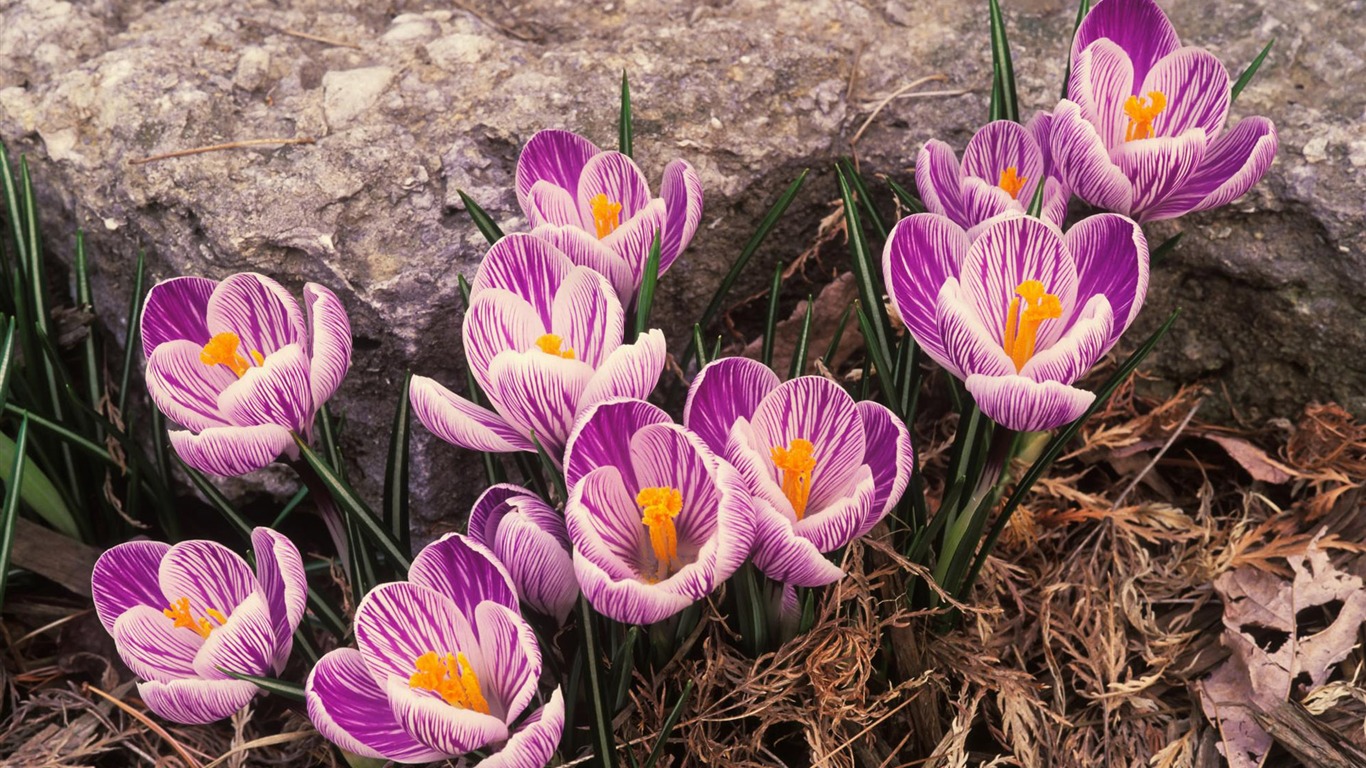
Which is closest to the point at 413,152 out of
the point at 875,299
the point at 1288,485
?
the point at 875,299

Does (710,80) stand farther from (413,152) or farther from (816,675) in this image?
(816,675)

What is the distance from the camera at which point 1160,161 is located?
1378 millimetres

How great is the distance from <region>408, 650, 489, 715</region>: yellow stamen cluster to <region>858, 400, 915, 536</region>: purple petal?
433mm

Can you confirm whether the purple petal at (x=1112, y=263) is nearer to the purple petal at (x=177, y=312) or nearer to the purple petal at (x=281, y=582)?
the purple petal at (x=281, y=582)

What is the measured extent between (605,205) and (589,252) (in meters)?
0.10

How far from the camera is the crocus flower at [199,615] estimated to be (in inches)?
48.2

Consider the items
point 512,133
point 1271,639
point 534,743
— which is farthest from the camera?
point 512,133

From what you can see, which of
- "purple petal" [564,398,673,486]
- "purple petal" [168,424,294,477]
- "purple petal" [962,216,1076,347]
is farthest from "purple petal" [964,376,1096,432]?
"purple petal" [168,424,294,477]

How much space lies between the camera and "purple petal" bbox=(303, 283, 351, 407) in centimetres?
133

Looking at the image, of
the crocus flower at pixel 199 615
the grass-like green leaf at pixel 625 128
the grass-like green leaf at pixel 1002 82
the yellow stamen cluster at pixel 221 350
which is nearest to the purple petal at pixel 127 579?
the crocus flower at pixel 199 615

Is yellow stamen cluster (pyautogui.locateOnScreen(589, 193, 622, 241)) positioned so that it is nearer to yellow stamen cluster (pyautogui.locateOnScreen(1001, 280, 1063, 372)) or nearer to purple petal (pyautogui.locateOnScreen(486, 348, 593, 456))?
purple petal (pyautogui.locateOnScreen(486, 348, 593, 456))

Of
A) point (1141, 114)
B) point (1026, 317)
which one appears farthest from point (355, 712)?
point (1141, 114)

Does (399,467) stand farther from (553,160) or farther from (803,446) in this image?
(803,446)

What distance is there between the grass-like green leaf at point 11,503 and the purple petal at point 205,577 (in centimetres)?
41
